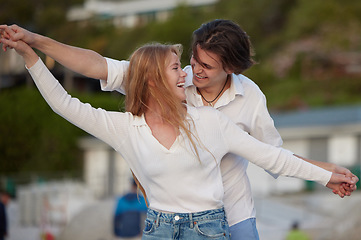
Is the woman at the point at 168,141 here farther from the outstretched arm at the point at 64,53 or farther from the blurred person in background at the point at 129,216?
the blurred person in background at the point at 129,216

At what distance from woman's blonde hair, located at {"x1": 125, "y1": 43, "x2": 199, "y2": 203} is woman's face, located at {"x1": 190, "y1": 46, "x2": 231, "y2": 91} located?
0.30 meters

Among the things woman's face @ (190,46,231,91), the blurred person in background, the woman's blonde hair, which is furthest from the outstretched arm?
the blurred person in background

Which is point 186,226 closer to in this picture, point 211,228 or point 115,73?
point 211,228

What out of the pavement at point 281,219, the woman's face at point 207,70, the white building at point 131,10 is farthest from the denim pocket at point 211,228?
the white building at point 131,10

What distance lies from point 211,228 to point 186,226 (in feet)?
0.39

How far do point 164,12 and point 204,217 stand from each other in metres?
60.8

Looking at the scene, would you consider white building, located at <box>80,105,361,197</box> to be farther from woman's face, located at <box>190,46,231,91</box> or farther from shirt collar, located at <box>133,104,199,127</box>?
shirt collar, located at <box>133,104,199,127</box>

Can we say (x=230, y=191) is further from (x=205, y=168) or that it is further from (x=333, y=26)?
(x=333, y=26)

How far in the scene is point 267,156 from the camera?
3295mm

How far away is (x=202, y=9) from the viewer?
179 feet

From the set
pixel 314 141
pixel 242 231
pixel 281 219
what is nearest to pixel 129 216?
pixel 242 231

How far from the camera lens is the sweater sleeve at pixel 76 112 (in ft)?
10.3

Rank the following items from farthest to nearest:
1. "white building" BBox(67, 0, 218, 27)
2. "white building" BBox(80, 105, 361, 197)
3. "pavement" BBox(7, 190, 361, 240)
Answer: "white building" BBox(67, 0, 218, 27)
"white building" BBox(80, 105, 361, 197)
"pavement" BBox(7, 190, 361, 240)

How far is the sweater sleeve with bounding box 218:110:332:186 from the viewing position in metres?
3.24
